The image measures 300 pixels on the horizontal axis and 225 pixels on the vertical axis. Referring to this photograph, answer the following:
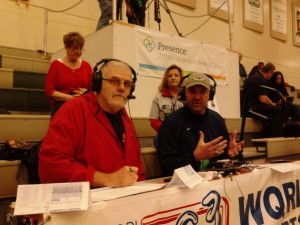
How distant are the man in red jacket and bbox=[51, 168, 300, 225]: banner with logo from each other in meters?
0.19

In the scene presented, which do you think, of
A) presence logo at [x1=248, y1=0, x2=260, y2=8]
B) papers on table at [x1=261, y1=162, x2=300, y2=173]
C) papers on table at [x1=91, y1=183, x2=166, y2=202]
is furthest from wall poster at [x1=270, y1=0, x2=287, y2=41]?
papers on table at [x1=91, y1=183, x2=166, y2=202]

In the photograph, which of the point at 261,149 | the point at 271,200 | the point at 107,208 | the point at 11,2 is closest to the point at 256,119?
the point at 261,149

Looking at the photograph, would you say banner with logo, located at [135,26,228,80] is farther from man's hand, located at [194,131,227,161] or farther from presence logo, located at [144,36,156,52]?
man's hand, located at [194,131,227,161]

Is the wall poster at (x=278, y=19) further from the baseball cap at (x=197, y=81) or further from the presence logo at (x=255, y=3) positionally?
the baseball cap at (x=197, y=81)

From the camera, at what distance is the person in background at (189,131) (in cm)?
171

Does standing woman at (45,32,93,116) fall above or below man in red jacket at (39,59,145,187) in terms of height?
above

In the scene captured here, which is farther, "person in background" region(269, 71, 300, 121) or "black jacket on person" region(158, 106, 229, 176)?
"person in background" region(269, 71, 300, 121)

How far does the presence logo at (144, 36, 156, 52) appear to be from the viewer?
9.96 feet

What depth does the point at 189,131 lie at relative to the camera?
5.97 ft

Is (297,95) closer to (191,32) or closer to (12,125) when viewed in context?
(191,32)

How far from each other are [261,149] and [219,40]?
367 centimetres

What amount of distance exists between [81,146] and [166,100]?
1266mm

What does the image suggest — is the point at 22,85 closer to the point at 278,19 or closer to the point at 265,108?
the point at 265,108

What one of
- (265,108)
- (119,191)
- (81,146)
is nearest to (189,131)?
(81,146)
